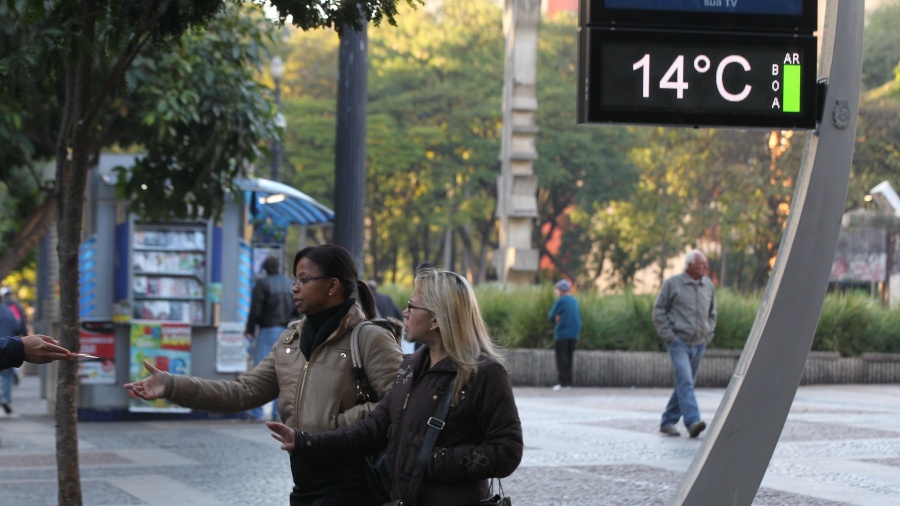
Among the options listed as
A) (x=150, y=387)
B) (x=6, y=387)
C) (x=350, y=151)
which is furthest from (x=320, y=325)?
(x=6, y=387)

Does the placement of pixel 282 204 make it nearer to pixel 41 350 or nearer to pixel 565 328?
pixel 565 328

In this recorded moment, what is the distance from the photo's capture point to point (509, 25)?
37.1 metres

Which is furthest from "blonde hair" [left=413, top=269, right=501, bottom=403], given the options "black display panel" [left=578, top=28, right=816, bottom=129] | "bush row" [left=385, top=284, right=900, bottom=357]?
"bush row" [left=385, top=284, right=900, bottom=357]

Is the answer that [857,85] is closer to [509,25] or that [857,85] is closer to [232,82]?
[232,82]

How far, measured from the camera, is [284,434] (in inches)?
181

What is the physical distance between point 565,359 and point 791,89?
17.8 meters

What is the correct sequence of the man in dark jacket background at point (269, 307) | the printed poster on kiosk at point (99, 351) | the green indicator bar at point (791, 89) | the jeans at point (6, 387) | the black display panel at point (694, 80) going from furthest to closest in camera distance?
1. the jeans at point (6, 387)
2. the printed poster on kiosk at point (99, 351)
3. the man in dark jacket background at point (269, 307)
4. the green indicator bar at point (791, 89)
5. the black display panel at point (694, 80)

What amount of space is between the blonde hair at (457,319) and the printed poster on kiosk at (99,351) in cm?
1224

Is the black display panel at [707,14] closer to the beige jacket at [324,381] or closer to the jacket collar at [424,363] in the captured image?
the beige jacket at [324,381]

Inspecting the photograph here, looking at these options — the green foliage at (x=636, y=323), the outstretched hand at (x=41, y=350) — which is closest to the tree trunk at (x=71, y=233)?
the outstretched hand at (x=41, y=350)

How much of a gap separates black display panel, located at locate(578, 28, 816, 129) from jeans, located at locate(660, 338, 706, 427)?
7.33 meters

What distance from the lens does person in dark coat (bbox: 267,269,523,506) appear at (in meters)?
4.40

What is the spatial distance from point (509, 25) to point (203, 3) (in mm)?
29782

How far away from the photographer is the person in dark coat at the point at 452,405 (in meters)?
4.40
